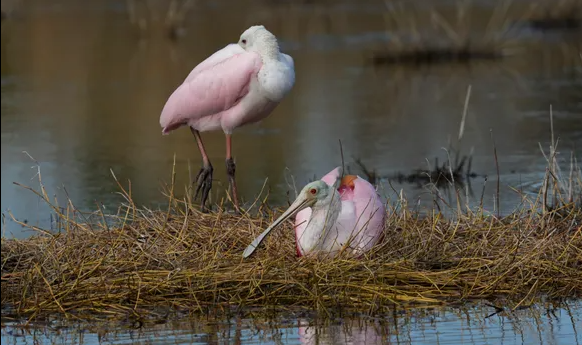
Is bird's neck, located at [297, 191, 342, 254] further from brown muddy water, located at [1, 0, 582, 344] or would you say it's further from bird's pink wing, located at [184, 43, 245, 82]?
bird's pink wing, located at [184, 43, 245, 82]

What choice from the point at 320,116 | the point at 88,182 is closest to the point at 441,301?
the point at 88,182

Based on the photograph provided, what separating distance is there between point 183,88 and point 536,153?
4.24m

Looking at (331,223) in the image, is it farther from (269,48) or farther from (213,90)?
(213,90)

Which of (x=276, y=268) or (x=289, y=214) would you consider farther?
(x=289, y=214)

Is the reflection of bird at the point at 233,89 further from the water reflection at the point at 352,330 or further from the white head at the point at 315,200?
the water reflection at the point at 352,330

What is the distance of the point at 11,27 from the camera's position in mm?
26578

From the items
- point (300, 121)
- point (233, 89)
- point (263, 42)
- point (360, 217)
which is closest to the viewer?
point (360, 217)

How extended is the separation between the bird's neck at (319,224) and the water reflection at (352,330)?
69cm

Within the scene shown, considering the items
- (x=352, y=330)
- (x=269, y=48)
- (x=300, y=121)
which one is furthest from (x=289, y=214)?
(x=300, y=121)

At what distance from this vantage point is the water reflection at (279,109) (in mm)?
11883

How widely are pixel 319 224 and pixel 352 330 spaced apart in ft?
3.41

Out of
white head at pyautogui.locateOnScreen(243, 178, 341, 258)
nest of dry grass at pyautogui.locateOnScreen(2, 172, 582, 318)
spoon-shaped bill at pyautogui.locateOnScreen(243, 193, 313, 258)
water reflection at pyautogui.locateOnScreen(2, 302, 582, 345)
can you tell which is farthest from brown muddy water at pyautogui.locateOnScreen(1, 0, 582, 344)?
white head at pyautogui.locateOnScreen(243, 178, 341, 258)

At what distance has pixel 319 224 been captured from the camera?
23.7 ft

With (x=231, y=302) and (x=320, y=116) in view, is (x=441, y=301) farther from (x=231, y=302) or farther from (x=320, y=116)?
(x=320, y=116)
